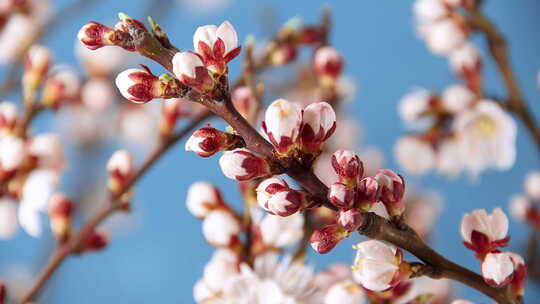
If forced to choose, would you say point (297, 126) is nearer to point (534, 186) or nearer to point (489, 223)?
point (489, 223)

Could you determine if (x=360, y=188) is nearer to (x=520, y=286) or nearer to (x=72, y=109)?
(x=520, y=286)

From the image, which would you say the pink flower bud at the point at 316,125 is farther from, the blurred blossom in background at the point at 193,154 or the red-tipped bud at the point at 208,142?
the blurred blossom in background at the point at 193,154

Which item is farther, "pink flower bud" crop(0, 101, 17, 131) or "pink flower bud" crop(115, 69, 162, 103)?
"pink flower bud" crop(0, 101, 17, 131)

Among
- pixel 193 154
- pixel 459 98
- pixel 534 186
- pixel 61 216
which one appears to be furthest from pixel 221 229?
pixel 193 154

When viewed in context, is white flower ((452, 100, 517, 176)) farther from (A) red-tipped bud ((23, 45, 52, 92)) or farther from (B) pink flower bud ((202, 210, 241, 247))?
(A) red-tipped bud ((23, 45, 52, 92))

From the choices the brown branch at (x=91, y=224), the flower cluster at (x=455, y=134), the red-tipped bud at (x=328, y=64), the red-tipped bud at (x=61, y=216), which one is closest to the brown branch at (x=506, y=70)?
the flower cluster at (x=455, y=134)

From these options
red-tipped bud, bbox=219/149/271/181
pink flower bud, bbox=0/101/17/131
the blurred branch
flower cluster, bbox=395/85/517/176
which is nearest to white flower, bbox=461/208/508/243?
red-tipped bud, bbox=219/149/271/181

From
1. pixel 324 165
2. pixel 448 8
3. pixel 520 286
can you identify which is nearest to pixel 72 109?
pixel 324 165
